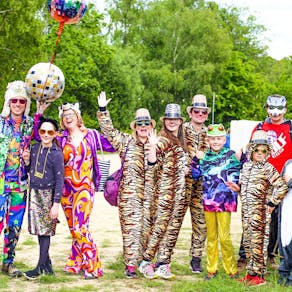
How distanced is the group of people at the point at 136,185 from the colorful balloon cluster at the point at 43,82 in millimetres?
131

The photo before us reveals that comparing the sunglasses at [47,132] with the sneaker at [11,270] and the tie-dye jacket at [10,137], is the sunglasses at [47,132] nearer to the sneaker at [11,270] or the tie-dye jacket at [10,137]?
the tie-dye jacket at [10,137]

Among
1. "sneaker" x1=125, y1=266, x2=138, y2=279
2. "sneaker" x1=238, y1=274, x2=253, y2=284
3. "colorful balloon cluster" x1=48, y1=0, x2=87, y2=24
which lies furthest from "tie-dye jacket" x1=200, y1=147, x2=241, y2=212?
"colorful balloon cluster" x1=48, y1=0, x2=87, y2=24

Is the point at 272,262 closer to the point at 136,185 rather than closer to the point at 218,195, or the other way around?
the point at 218,195

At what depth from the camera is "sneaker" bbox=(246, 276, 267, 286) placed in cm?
582

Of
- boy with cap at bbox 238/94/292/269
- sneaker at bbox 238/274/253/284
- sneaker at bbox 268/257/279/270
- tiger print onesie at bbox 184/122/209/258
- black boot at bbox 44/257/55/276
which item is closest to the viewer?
sneaker at bbox 238/274/253/284

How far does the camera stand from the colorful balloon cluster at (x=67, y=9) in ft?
19.5

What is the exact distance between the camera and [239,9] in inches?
2056

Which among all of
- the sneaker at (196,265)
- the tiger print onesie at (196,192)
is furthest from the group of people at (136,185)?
the sneaker at (196,265)

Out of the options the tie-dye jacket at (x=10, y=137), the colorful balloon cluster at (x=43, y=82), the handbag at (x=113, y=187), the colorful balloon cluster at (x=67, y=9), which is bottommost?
the handbag at (x=113, y=187)

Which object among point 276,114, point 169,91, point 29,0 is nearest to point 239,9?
point 169,91

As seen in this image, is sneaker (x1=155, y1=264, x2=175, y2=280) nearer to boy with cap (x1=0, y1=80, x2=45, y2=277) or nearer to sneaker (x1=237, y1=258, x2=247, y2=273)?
sneaker (x1=237, y1=258, x2=247, y2=273)

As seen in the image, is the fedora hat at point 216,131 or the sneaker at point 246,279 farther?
the fedora hat at point 216,131

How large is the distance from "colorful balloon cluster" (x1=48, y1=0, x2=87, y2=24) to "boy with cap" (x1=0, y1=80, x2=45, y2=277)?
827 mm

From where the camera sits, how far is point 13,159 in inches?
239
